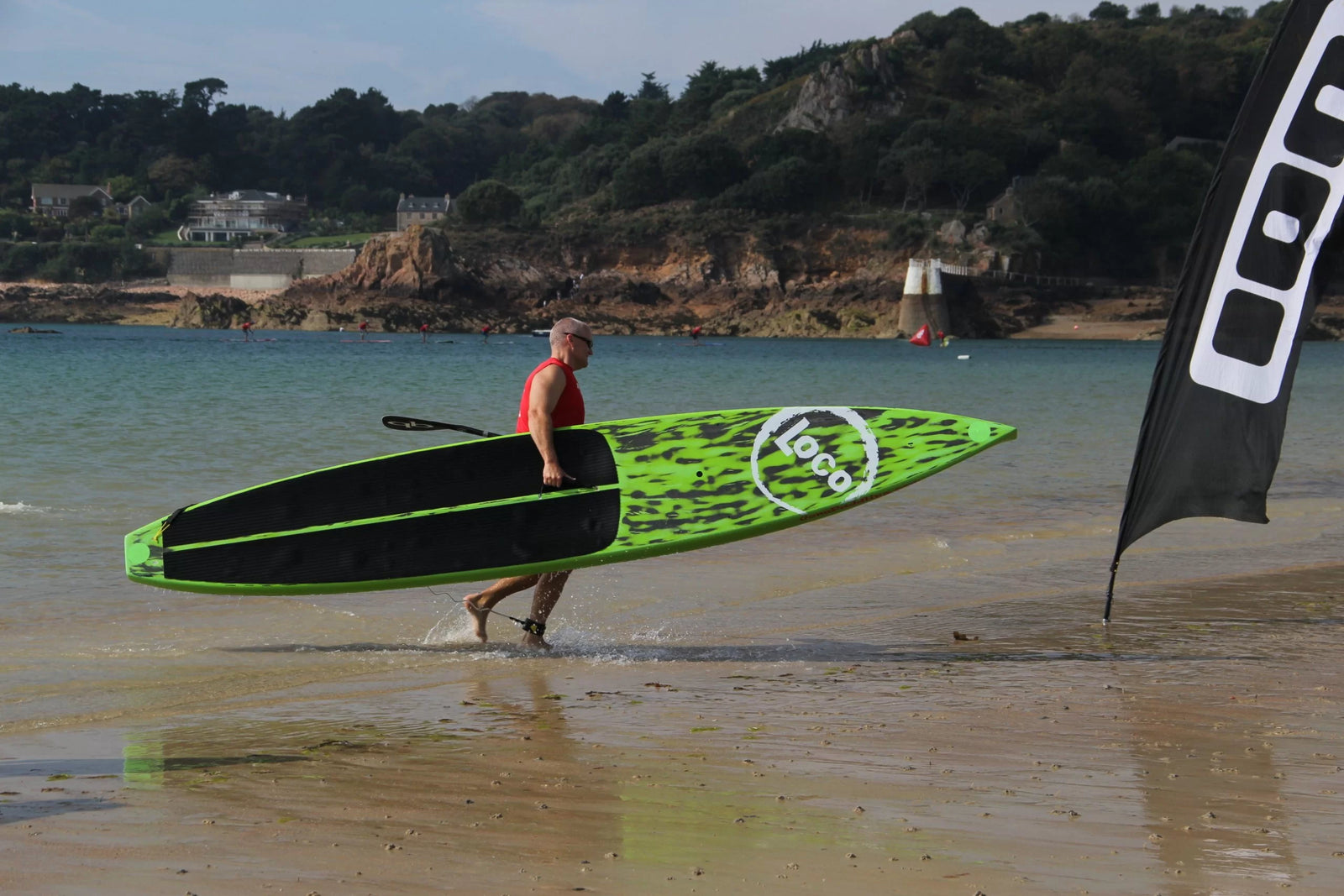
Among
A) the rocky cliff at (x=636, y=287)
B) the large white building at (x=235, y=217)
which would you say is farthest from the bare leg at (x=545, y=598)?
the large white building at (x=235, y=217)

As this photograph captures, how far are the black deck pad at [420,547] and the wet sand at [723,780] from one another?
494 millimetres

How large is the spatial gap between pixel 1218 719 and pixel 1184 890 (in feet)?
5.75

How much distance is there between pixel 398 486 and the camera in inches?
246

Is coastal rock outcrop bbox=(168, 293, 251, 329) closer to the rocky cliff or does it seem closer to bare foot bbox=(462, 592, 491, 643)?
the rocky cliff

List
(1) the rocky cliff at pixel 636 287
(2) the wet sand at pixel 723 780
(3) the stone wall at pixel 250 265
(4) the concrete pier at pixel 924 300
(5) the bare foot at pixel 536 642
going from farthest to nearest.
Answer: (3) the stone wall at pixel 250 265, (1) the rocky cliff at pixel 636 287, (4) the concrete pier at pixel 924 300, (5) the bare foot at pixel 536 642, (2) the wet sand at pixel 723 780

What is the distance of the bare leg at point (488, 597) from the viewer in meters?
6.08

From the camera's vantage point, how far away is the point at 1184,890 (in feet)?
9.89

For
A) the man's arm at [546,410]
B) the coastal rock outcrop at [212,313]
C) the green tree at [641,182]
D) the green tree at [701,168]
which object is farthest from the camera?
the green tree at [641,182]

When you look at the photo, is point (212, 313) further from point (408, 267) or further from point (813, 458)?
point (813, 458)

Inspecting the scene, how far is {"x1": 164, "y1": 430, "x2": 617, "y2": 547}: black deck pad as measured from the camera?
6.12m

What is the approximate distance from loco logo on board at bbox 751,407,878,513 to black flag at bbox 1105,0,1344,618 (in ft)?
4.45

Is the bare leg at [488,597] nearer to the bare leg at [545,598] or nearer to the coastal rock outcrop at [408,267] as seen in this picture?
the bare leg at [545,598]

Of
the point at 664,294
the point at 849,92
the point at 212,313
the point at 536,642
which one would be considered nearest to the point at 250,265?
the point at 212,313

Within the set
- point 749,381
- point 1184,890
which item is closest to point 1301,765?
point 1184,890
